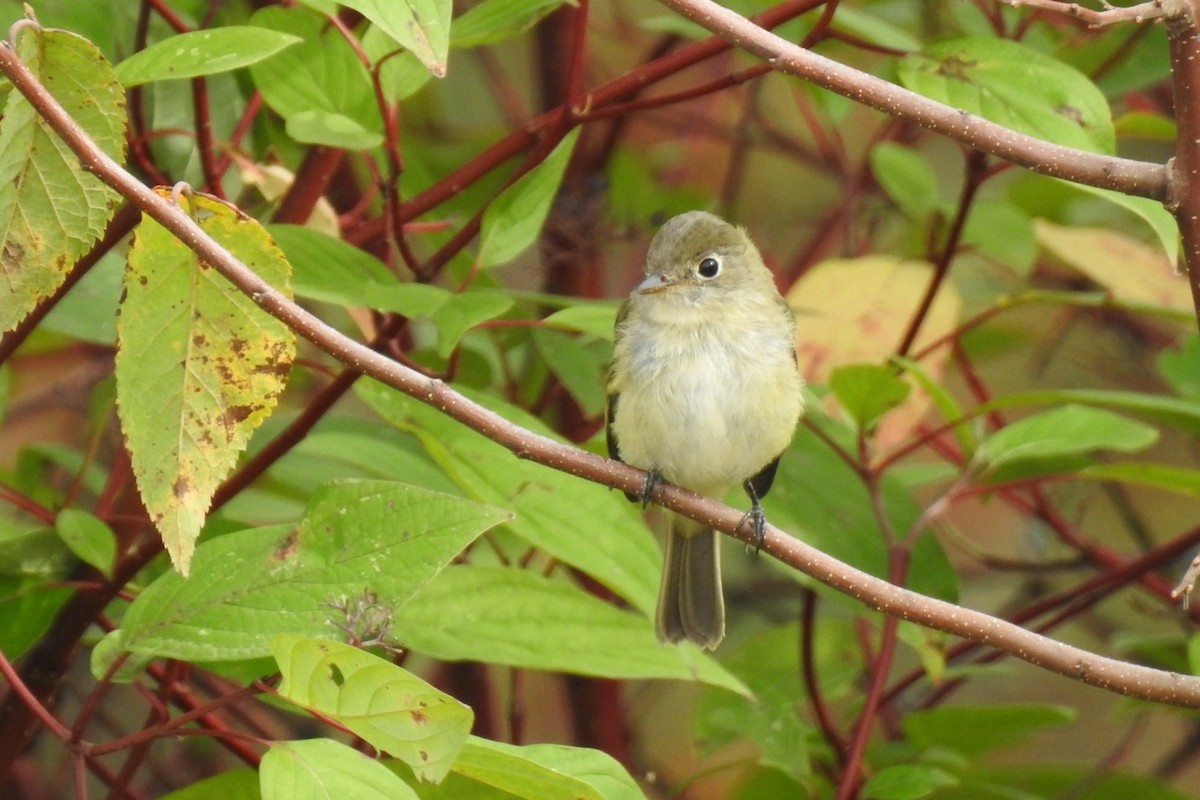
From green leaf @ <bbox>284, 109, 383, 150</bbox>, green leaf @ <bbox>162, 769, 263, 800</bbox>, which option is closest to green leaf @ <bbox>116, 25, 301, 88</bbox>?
green leaf @ <bbox>284, 109, 383, 150</bbox>

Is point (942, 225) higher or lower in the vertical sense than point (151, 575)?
higher

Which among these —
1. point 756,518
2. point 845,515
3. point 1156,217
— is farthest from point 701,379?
point 1156,217

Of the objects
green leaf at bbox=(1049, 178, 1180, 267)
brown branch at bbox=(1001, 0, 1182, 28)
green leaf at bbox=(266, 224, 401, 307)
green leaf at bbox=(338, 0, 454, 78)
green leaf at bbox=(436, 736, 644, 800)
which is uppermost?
brown branch at bbox=(1001, 0, 1182, 28)

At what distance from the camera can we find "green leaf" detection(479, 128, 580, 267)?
2381 millimetres

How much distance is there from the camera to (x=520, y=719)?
296cm

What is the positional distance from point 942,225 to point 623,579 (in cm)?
224

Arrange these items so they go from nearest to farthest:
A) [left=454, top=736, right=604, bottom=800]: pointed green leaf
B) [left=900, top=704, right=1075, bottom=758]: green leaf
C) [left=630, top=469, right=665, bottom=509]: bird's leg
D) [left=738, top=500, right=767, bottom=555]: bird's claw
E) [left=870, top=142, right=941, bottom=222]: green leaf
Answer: [left=454, top=736, right=604, bottom=800]: pointed green leaf
[left=738, top=500, right=767, bottom=555]: bird's claw
[left=630, top=469, right=665, bottom=509]: bird's leg
[left=900, top=704, right=1075, bottom=758]: green leaf
[left=870, top=142, right=941, bottom=222]: green leaf

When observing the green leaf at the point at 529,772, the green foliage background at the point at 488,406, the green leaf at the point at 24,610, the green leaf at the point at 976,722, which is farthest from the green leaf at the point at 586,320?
the green leaf at the point at 976,722

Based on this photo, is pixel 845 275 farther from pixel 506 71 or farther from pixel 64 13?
pixel 506 71

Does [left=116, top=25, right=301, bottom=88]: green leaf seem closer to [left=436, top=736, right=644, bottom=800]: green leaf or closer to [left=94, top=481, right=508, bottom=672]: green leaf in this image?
[left=94, top=481, right=508, bottom=672]: green leaf

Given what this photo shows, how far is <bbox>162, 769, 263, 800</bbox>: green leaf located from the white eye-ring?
1.54m

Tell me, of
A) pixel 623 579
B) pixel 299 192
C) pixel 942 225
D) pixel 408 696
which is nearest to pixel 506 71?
pixel 942 225

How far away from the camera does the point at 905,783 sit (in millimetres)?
2408

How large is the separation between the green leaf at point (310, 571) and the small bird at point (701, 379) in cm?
101
